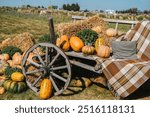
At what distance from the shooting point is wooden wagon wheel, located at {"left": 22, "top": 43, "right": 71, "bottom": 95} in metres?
6.55

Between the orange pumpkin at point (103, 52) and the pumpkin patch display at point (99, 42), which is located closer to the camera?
the orange pumpkin at point (103, 52)

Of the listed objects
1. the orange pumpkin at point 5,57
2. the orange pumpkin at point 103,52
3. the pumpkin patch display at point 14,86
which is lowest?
the pumpkin patch display at point 14,86

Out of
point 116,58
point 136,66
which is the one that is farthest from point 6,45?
point 136,66

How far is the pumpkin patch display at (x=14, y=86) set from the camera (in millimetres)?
6864

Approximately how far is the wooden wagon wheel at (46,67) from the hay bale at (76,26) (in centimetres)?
156

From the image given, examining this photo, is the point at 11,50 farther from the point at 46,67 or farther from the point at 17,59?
the point at 46,67

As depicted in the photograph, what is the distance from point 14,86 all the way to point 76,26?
9.63ft

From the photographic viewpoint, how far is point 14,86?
270 inches

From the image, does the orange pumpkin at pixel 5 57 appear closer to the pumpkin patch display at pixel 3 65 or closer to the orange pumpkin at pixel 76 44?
the pumpkin patch display at pixel 3 65

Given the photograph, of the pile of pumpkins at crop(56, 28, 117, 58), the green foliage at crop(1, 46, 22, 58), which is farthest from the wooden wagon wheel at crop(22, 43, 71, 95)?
the green foliage at crop(1, 46, 22, 58)

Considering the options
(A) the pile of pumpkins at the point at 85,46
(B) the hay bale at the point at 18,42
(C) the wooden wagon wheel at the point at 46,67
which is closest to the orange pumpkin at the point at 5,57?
(B) the hay bale at the point at 18,42

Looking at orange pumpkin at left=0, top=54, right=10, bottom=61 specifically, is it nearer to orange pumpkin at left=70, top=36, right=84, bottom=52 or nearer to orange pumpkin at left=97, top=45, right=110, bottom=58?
orange pumpkin at left=70, top=36, right=84, bottom=52

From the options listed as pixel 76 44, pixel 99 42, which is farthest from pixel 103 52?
pixel 76 44

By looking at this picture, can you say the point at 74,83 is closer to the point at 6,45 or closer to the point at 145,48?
the point at 145,48
